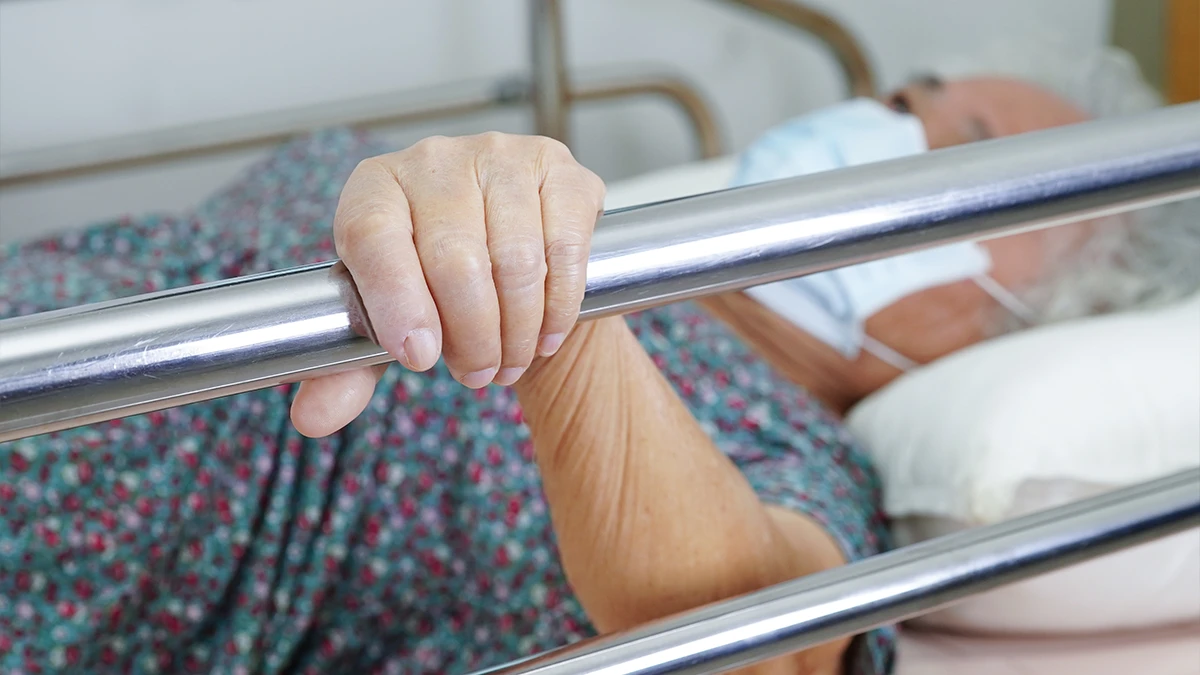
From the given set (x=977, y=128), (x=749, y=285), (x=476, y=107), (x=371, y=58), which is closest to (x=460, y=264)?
(x=749, y=285)

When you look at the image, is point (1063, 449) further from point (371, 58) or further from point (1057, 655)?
point (371, 58)

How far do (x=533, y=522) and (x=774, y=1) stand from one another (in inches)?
44.1

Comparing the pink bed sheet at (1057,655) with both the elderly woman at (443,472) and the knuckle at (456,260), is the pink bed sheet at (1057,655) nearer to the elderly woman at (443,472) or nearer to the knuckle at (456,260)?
the elderly woman at (443,472)

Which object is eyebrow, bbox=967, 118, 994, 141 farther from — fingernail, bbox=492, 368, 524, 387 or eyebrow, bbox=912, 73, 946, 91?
fingernail, bbox=492, 368, 524, 387

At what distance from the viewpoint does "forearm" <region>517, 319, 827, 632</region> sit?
685 millimetres

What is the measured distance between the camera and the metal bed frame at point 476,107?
1471 millimetres

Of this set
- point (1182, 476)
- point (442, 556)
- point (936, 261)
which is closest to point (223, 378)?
point (1182, 476)

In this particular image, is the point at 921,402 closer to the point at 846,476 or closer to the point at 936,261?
the point at 846,476

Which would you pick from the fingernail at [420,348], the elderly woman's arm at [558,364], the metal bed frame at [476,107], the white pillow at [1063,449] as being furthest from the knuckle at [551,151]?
the metal bed frame at [476,107]

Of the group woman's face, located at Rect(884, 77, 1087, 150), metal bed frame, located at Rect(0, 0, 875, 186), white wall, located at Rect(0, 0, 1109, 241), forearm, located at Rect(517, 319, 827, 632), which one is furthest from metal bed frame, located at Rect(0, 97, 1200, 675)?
white wall, located at Rect(0, 0, 1109, 241)

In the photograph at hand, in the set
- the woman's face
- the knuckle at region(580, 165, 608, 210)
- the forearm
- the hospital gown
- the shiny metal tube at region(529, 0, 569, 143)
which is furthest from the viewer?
the shiny metal tube at region(529, 0, 569, 143)

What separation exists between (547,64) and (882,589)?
129cm

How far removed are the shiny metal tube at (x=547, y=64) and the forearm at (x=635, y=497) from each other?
3.38 feet

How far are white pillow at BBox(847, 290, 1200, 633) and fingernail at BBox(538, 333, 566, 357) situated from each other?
0.45 m
